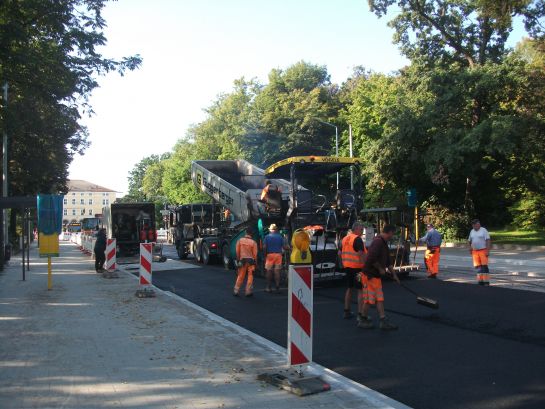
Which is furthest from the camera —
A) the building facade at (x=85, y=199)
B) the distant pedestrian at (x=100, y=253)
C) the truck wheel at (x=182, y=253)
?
the building facade at (x=85, y=199)

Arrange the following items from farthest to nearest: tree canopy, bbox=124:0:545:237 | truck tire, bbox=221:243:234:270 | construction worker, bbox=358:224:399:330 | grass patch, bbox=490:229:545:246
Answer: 1. grass patch, bbox=490:229:545:246
2. tree canopy, bbox=124:0:545:237
3. truck tire, bbox=221:243:234:270
4. construction worker, bbox=358:224:399:330

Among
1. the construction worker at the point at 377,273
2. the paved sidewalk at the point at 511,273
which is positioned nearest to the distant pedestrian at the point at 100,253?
the paved sidewalk at the point at 511,273

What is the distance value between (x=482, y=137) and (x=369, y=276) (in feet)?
70.3

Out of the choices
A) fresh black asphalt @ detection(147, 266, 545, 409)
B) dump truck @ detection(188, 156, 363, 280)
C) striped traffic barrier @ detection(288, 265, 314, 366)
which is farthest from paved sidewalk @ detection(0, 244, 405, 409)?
dump truck @ detection(188, 156, 363, 280)

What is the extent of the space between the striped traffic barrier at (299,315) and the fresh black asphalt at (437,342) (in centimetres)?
79

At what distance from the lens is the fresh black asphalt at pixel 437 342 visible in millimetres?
5676

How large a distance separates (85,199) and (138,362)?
173 metres

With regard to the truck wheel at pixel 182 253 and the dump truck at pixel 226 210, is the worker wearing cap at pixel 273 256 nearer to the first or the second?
the dump truck at pixel 226 210

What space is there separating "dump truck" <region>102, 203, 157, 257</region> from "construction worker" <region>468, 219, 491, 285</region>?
51.6 feet

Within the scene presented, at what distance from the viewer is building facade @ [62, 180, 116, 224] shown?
546 feet

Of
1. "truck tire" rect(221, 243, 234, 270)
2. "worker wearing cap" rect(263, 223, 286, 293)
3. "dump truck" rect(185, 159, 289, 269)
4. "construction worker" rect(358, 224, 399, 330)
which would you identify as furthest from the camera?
"truck tire" rect(221, 243, 234, 270)

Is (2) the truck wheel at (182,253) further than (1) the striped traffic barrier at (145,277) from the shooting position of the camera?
Yes

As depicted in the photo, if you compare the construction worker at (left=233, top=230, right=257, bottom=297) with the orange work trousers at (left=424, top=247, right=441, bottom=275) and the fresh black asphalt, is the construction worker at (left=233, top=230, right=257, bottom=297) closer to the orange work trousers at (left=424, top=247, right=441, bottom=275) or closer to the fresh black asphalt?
the fresh black asphalt

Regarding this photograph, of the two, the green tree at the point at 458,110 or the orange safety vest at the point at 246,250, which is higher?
the green tree at the point at 458,110
